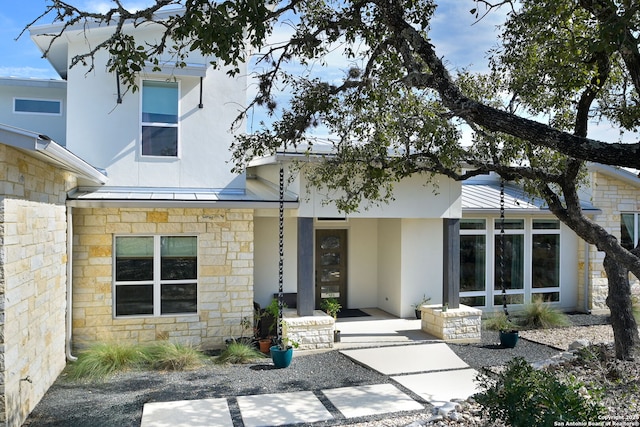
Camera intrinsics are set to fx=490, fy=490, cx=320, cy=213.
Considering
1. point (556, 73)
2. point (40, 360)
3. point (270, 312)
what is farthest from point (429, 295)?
point (40, 360)

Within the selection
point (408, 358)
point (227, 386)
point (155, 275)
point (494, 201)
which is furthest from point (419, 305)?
point (155, 275)

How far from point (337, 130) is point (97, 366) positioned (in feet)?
20.0

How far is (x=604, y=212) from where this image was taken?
599 inches

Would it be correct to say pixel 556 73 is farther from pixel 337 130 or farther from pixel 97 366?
pixel 97 366

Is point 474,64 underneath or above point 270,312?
above

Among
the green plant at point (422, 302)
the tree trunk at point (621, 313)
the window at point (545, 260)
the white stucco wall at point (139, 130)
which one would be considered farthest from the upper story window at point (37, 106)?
the window at point (545, 260)

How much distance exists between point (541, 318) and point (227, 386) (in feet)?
28.5

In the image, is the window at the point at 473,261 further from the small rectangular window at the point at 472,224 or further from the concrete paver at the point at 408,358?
the concrete paver at the point at 408,358

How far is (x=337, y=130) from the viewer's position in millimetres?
9031

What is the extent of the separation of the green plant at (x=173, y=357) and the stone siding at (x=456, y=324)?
540cm

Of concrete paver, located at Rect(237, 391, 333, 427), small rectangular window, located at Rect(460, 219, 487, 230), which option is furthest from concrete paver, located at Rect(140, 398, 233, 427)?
small rectangular window, located at Rect(460, 219, 487, 230)

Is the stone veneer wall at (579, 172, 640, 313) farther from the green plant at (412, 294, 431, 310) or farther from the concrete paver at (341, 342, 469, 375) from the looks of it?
the concrete paver at (341, 342, 469, 375)

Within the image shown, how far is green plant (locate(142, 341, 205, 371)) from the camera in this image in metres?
9.22

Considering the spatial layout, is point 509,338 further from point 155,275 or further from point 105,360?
point 105,360
